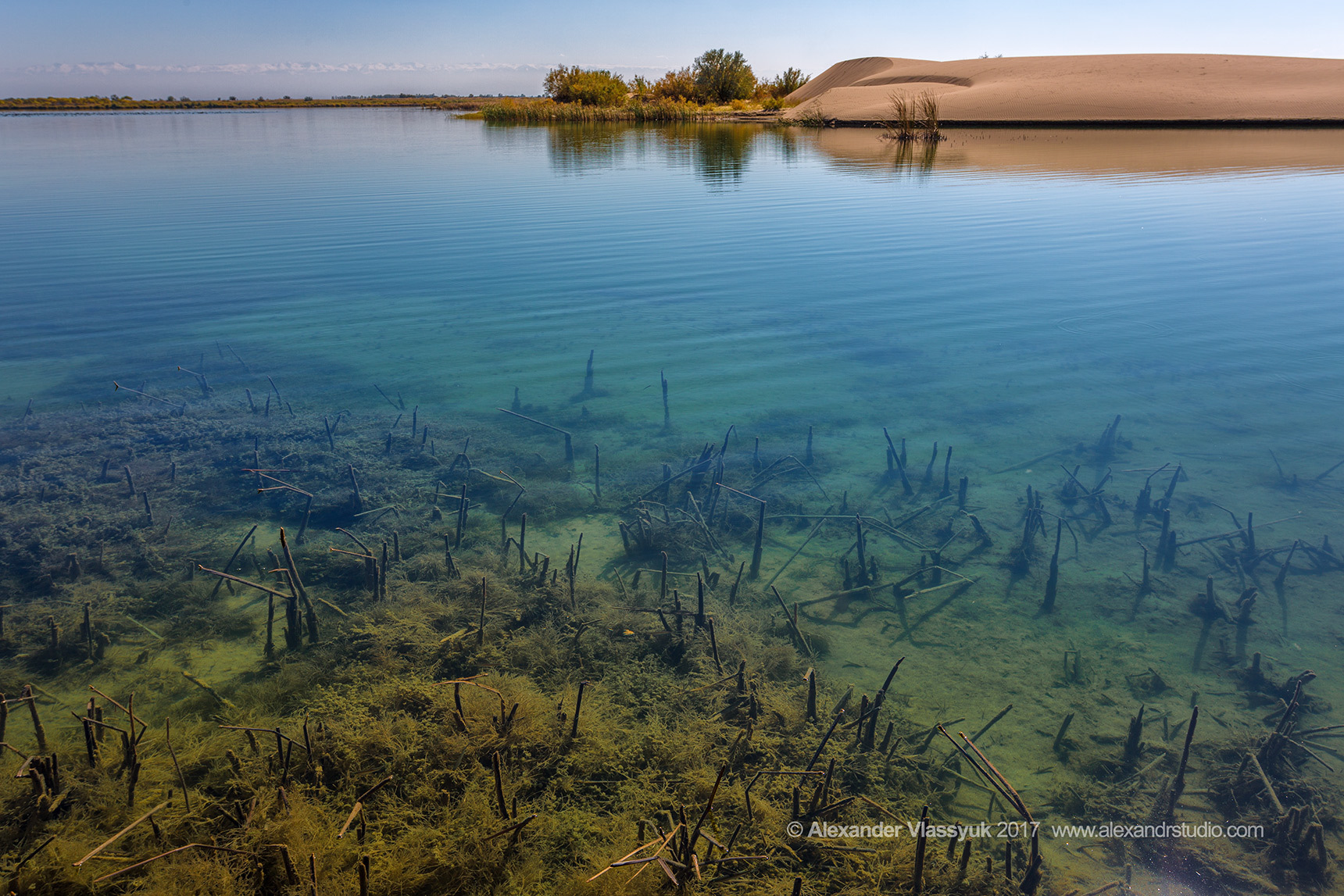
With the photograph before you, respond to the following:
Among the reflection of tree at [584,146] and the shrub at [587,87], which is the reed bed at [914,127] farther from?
the shrub at [587,87]

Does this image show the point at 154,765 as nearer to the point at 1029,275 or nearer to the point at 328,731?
the point at 328,731

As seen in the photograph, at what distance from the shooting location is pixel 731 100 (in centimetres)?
6116

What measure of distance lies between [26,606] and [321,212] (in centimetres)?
1199

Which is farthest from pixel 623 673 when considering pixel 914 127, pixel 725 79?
pixel 725 79

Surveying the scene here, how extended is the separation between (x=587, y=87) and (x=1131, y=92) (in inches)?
1460

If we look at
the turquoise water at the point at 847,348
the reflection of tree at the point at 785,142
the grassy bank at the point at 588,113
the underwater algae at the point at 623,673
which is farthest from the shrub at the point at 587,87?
the underwater algae at the point at 623,673

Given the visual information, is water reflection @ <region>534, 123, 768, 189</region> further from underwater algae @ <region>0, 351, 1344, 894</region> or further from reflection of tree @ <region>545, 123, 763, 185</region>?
underwater algae @ <region>0, 351, 1344, 894</region>

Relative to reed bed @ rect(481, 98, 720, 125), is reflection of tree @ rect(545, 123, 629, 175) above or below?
below

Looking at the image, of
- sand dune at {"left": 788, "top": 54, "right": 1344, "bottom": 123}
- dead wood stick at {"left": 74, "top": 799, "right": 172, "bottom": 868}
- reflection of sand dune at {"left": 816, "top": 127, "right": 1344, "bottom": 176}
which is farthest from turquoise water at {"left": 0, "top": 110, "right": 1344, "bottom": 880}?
sand dune at {"left": 788, "top": 54, "right": 1344, "bottom": 123}

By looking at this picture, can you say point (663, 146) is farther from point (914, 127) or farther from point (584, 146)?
point (914, 127)

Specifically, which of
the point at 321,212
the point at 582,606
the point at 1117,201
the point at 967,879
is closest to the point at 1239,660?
the point at 967,879

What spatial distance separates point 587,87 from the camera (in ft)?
173

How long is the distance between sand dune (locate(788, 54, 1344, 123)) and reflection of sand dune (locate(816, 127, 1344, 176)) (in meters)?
3.16

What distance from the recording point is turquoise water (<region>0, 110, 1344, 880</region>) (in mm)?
3516
